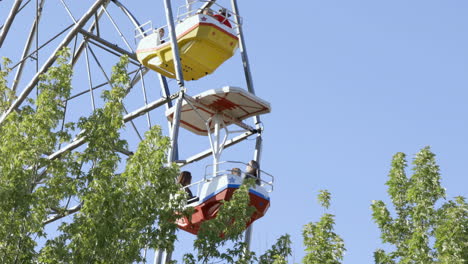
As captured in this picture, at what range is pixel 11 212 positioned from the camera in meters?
22.7

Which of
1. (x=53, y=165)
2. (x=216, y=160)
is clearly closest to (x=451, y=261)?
(x=53, y=165)

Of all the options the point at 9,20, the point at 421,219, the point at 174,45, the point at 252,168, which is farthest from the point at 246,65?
the point at 421,219

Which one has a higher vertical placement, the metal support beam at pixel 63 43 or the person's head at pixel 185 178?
the metal support beam at pixel 63 43

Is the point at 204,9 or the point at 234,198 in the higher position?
the point at 204,9

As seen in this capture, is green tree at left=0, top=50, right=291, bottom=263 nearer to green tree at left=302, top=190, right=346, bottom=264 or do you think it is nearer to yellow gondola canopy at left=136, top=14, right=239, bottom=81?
green tree at left=302, top=190, right=346, bottom=264

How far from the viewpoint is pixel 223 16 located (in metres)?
34.5

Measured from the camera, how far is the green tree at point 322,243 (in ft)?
75.8

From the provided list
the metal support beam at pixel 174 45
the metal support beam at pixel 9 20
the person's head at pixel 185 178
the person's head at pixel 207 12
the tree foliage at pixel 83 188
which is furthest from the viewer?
the metal support beam at pixel 9 20

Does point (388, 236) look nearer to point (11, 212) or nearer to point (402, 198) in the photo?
point (402, 198)

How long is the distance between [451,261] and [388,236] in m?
2.43

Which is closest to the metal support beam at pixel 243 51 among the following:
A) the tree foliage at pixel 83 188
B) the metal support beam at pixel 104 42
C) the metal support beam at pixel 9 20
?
the metal support beam at pixel 104 42

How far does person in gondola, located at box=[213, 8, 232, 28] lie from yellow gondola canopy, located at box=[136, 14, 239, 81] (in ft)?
0.48

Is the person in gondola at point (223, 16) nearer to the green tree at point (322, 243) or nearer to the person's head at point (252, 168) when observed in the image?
the person's head at point (252, 168)

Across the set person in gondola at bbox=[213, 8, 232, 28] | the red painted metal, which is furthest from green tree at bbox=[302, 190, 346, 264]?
person in gondola at bbox=[213, 8, 232, 28]
